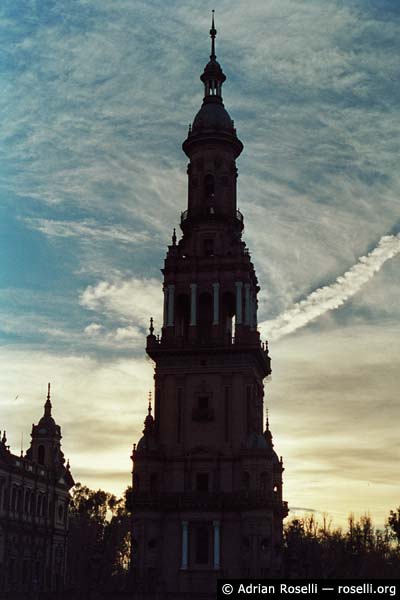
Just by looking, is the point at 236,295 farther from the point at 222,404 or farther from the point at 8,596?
the point at 8,596

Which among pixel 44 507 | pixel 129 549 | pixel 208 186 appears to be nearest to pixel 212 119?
pixel 208 186

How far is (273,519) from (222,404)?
1087cm

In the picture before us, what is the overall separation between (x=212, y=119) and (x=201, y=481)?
1436 inches

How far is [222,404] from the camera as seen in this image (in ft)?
258

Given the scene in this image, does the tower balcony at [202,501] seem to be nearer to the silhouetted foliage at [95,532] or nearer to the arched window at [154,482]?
the arched window at [154,482]

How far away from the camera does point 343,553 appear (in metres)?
115

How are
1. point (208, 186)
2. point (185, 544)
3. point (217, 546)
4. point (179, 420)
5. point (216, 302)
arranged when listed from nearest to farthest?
point (217, 546)
point (185, 544)
point (179, 420)
point (216, 302)
point (208, 186)

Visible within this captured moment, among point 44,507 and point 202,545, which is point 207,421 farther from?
point 44,507

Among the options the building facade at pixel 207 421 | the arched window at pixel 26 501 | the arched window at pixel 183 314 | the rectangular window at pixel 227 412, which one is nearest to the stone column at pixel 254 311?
the building facade at pixel 207 421

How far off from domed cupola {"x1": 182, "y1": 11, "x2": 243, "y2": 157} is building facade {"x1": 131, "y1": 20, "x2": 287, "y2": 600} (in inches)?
7.0

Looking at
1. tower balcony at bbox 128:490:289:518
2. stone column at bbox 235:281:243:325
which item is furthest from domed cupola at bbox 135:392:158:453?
stone column at bbox 235:281:243:325

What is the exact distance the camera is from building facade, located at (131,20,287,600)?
74.2 m


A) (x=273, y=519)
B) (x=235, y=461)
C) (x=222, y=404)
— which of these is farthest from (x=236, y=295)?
(x=273, y=519)

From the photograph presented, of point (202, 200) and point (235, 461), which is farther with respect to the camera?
point (202, 200)
